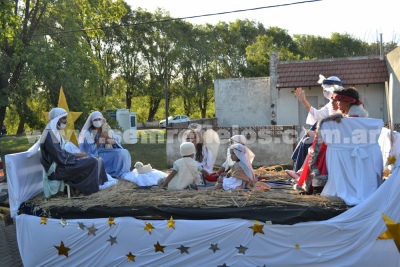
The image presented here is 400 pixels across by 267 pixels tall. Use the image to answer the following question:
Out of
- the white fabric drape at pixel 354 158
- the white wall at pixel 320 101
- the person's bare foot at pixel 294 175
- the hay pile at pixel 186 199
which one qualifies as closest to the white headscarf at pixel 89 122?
the hay pile at pixel 186 199

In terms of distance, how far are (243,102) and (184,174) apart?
18529mm

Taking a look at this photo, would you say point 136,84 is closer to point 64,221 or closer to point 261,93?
point 261,93

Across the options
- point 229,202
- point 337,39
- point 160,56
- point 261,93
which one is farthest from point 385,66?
point 337,39

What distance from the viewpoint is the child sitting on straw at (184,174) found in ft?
18.5

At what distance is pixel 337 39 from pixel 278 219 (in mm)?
47891

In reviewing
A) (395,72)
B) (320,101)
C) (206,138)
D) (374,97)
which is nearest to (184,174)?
(206,138)

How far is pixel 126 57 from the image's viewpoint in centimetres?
4175

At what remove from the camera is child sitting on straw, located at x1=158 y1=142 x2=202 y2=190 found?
18.5 ft

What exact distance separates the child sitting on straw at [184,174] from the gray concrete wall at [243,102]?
17.7 metres

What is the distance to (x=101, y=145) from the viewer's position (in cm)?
715

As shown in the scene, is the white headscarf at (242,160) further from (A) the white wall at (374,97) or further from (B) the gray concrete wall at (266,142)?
(A) the white wall at (374,97)

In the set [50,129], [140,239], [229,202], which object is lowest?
[140,239]

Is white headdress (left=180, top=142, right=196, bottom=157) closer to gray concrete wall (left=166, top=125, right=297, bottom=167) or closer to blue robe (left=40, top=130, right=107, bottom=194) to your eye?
blue robe (left=40, top=130, right=107, bottom=194)

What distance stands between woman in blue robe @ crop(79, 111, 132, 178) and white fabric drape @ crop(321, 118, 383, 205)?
343cm
